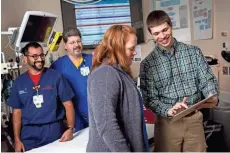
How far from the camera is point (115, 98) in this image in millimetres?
1122

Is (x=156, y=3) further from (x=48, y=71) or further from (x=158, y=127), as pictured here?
(x=158, y=127)

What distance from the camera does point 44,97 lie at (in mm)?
2018

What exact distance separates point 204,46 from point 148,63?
59.9 inches

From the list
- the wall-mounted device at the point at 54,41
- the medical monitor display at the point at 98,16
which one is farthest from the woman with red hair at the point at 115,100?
the medical monitor display at the point at 98,16

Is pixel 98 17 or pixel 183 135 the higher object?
pixel 98 17

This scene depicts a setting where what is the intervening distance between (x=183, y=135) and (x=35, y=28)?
148 cm

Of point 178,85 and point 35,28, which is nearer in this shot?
point 178,85

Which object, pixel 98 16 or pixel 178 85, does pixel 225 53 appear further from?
pixel 98 16

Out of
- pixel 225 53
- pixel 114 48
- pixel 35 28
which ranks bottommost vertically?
pixel 225 53

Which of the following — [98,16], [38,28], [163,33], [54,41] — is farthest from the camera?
[98,16]

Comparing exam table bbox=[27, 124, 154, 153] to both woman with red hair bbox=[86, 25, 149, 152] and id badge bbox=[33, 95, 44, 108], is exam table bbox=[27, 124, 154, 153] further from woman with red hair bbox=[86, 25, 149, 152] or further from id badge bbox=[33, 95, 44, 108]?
woman with red hair bbox=[86, 25, 149, 152]

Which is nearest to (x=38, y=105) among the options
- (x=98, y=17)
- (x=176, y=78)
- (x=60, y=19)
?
(x=176, y=78)

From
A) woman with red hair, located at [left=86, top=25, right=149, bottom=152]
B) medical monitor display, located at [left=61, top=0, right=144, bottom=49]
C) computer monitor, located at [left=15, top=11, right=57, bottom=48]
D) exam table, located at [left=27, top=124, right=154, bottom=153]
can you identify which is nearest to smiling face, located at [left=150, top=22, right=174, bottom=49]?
woman with red hair, located at [left=86, top=25, right=149, bottom=152]

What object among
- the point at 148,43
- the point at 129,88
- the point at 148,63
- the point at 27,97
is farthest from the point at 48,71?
the point at 148,43
